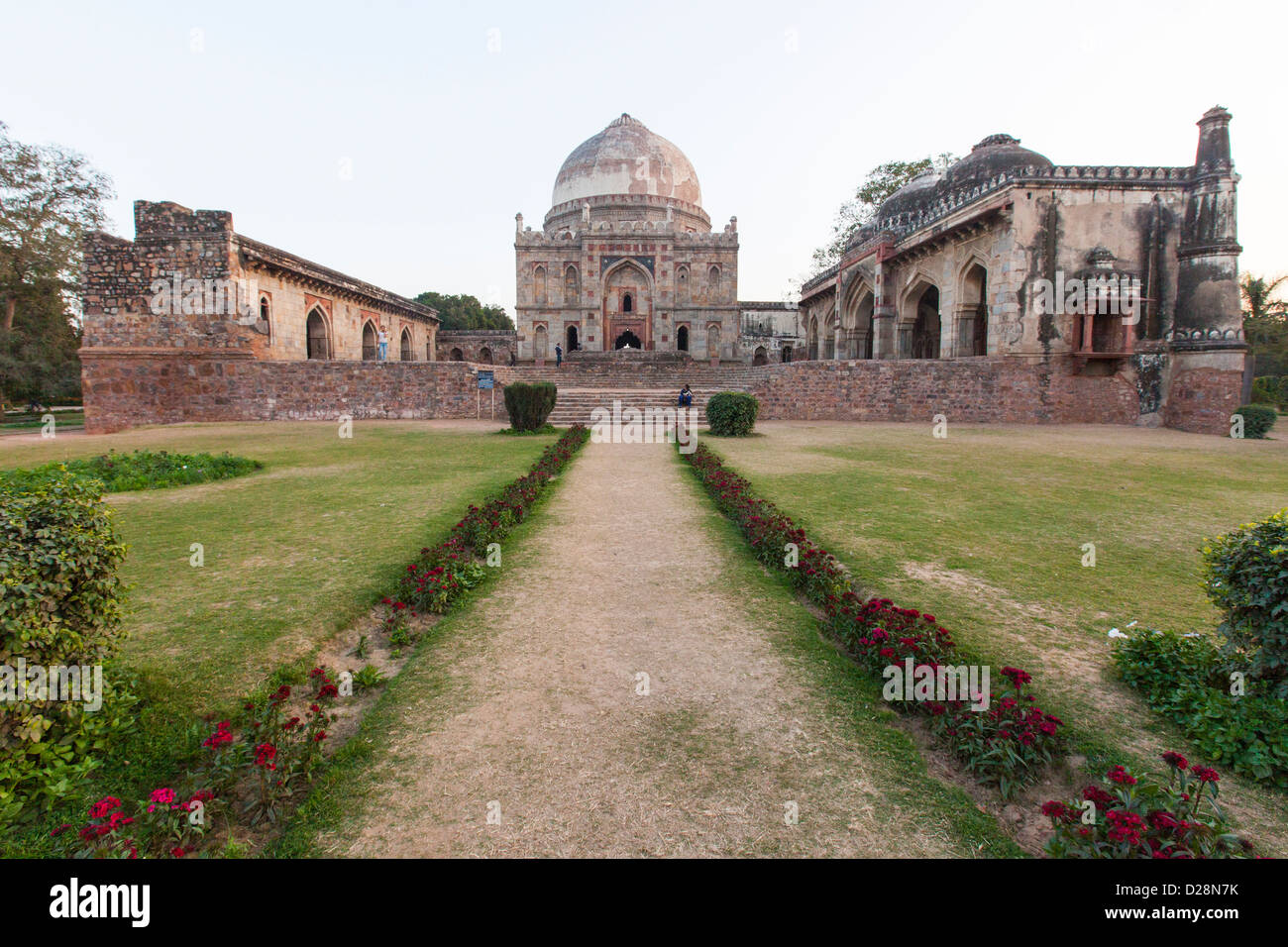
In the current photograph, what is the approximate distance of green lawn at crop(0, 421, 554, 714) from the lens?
341cm

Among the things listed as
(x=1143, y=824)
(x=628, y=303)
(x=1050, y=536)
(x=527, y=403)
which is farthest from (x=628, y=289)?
(x=1143, y=824)

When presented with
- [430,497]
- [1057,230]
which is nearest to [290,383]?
[430,497]

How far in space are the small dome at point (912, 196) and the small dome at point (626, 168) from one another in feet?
58.5

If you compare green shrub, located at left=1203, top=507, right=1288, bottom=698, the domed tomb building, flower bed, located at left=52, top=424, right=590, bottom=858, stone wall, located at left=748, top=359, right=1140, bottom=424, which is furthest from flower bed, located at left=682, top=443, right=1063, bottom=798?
the domed tomb building

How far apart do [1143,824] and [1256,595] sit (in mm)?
1458

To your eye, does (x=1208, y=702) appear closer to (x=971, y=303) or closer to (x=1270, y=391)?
(x=971, y=303)

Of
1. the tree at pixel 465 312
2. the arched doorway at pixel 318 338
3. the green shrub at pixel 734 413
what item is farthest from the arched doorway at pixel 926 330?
the tree at pixel 465 312

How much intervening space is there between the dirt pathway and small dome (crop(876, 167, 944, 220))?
85.2 feet

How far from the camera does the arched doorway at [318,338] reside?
2647 cm

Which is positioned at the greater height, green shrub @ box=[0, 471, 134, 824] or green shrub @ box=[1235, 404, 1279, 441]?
green shrub @ box=[1235, 404, 1279, 441]

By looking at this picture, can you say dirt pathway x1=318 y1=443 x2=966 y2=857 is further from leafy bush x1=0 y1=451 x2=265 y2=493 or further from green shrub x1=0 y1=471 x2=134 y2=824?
leafy bush x1=0 y1=451 x2=265 y2=493

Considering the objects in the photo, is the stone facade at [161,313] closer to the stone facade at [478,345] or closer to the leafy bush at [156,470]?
the leafy bush at [156,470]

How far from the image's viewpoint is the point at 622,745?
2.72 meters

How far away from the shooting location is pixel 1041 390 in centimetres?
1856
